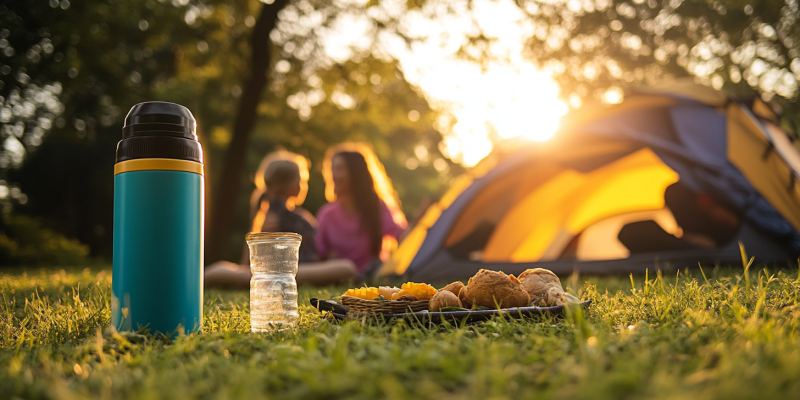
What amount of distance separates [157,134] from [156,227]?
1.05ft

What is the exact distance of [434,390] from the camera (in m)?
1.02

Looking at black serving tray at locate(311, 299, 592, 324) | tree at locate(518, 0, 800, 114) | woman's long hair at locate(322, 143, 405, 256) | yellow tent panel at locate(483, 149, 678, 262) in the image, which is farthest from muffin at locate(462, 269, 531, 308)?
tree at locate(518, 0, 800, 114)

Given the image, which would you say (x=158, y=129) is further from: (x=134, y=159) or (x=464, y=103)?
(x=464, y=103)

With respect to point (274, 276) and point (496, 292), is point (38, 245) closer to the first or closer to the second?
point (274, 276)

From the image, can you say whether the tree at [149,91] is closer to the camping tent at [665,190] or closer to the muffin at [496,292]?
the camping tent at [665,190]

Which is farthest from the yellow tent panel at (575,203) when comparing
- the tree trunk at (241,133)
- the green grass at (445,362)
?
the tree trunk at (241,133)

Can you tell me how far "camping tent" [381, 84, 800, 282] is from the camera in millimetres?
4219

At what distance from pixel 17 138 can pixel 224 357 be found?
529 inches

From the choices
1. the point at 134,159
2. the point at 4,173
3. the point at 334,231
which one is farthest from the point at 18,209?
the point at 134,159

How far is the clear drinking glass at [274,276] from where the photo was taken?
2.07 metres

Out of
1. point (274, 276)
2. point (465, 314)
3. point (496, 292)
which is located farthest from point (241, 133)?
point (465, 314)

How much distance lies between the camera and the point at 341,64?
10.2 m

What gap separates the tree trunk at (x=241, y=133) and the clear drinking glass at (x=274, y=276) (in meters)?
6.93

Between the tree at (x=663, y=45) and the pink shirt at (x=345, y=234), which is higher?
the tree at (x=663, y=45)
